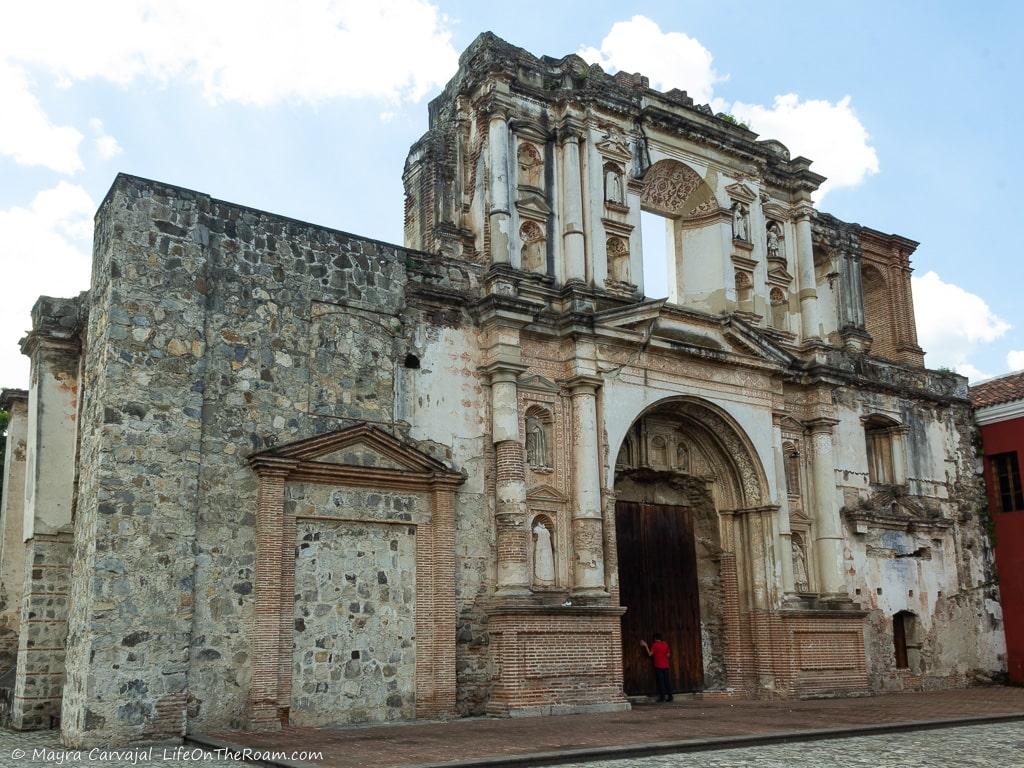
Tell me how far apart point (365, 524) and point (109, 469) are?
3.58m

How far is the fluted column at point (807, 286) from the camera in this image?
68.4 ft

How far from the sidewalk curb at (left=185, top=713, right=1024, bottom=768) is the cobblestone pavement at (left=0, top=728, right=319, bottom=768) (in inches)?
11.0

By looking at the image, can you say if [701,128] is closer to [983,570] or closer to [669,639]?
[669,639]

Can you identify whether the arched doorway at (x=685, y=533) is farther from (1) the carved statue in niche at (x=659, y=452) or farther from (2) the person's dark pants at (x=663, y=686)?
(2) the person's dark pants at (x=663, y=686)

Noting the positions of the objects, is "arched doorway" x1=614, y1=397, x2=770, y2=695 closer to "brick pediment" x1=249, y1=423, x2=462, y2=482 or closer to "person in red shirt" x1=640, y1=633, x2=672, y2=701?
"person in red shirt" x1=640, y1=633, x2=672, y2=701

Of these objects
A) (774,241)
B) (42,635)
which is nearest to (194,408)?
(42,635)

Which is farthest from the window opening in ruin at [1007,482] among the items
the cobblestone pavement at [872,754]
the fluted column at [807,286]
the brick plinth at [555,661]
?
the brick plinth at [555,661]

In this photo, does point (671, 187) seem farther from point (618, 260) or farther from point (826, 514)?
point (826, 514)

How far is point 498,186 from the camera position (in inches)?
679

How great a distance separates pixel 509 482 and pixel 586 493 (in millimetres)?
1335

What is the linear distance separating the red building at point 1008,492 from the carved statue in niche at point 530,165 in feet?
40.2

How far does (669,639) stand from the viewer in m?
18.5

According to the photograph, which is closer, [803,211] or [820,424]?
[820,424]

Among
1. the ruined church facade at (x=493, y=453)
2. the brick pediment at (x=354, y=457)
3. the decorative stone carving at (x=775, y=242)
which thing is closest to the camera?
the ruined church facade at (x=493, y=453)
